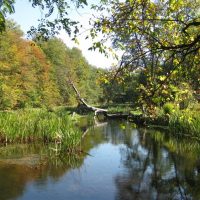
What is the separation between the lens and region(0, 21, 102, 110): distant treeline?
3462 cm

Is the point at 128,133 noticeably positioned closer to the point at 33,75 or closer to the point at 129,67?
the point at 129,67

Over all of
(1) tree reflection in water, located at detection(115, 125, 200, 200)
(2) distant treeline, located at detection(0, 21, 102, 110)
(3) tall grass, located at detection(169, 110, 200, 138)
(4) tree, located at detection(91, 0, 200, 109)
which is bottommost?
(1) tree reflection in water, located at detection(115, 125, 200, 200)

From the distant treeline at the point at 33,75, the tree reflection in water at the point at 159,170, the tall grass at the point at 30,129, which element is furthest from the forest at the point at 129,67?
the tall grass at the point at 30,129

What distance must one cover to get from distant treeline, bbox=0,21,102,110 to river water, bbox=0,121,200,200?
813cm

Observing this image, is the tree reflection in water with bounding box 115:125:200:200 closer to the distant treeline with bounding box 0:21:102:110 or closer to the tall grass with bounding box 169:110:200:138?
the tall grass with bounding box 169:110:200:138

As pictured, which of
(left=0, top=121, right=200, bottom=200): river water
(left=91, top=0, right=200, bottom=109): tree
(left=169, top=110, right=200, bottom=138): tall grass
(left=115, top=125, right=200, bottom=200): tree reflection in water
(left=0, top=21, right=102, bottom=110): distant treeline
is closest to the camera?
(left=91, top=0, right=200, bottom=109): tree

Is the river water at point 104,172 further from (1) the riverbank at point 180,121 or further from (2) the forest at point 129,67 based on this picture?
(2) the forest at point 129,67

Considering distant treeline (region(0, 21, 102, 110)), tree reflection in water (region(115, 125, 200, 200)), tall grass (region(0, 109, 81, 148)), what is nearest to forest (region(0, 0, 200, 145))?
distant treeline (region(0, 21, 102, 110))

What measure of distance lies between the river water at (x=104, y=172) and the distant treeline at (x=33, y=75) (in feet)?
26.7

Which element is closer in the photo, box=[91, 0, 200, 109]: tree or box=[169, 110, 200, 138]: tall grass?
box=[91, 0, 200, 109]: tree

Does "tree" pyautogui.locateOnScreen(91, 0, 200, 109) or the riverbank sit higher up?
"tree" pyautogui.locateOnScreen(91, 0, 200, 109)

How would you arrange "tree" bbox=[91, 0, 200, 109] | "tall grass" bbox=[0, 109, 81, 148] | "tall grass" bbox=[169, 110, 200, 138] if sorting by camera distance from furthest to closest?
1. "tall grass" bbox=[169, 110, 200, 138]
2. "tall grass" bbox=[0, 109, 81, 148]
3. "tree" bbox=[91, 0, 200, 109]

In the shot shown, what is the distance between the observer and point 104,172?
457 inches

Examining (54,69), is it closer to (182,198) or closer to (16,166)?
(16,166)
